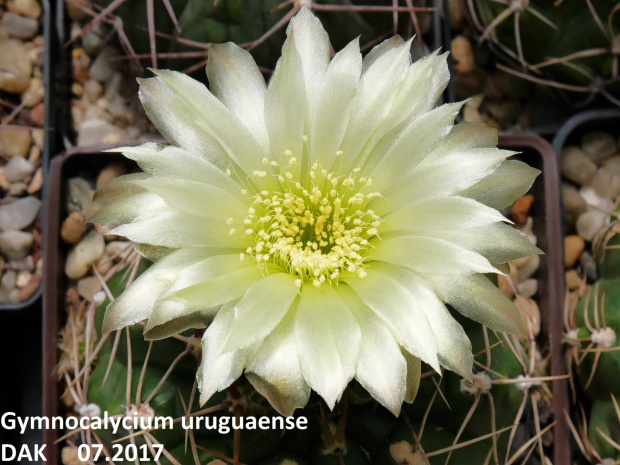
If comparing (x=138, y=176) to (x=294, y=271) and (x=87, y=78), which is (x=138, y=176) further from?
(x=87, y=78)

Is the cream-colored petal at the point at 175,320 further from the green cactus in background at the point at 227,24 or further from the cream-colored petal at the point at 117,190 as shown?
the green cactus in background at the point at 227,24

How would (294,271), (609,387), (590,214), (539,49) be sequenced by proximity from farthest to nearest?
→ (590,214)
(539,49)
(609,387)
(294,271)

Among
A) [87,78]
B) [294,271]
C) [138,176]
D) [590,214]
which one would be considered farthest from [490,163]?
[87,78]

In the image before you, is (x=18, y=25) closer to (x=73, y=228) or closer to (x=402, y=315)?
(x=73, y=228)

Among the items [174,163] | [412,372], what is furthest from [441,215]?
[174,163]

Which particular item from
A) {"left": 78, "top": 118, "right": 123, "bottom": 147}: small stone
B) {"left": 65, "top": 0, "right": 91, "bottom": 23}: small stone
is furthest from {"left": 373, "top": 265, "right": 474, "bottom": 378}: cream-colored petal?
{"left": 65, "top": 0, "right": 91, "bottom": 23}: small stone

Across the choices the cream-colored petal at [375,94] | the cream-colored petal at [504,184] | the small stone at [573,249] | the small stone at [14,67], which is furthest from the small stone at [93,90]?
the small stone at [573,249]
